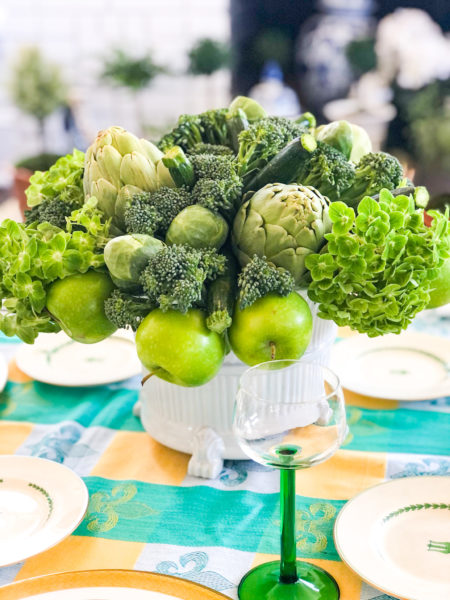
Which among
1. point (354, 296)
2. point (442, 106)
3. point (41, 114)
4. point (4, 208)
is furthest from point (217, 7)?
point (354, 296)

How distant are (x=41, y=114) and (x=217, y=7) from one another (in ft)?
4.30

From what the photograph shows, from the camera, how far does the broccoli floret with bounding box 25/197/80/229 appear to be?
3.07ft

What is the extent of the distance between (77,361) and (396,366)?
539mm

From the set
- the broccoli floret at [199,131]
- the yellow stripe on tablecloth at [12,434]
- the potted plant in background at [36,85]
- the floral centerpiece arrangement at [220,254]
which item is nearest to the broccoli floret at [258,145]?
the floral centerpiece arrangement at [220,254]

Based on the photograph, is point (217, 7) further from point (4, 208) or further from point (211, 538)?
point (211, 538)

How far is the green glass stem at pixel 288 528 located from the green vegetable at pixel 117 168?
385mm

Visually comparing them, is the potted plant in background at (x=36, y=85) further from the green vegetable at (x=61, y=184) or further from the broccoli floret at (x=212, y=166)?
the broccoli floret at (x=212, y=166)

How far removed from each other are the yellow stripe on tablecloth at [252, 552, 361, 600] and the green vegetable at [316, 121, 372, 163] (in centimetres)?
52

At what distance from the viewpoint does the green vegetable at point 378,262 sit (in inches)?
30.6

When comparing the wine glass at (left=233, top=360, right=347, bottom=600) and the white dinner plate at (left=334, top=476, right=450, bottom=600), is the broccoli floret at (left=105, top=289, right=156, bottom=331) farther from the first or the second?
the white dinner plate at (left=334, top=476, right=450, bottom=600)

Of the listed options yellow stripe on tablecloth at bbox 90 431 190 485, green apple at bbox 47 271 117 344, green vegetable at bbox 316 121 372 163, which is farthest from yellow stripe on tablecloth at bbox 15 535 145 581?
green vegetable at bbox 316 121 372 163

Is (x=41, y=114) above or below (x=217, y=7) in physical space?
below

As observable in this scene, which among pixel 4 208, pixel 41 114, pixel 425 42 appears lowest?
pixel 4 208

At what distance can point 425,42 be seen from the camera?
3.89 m
